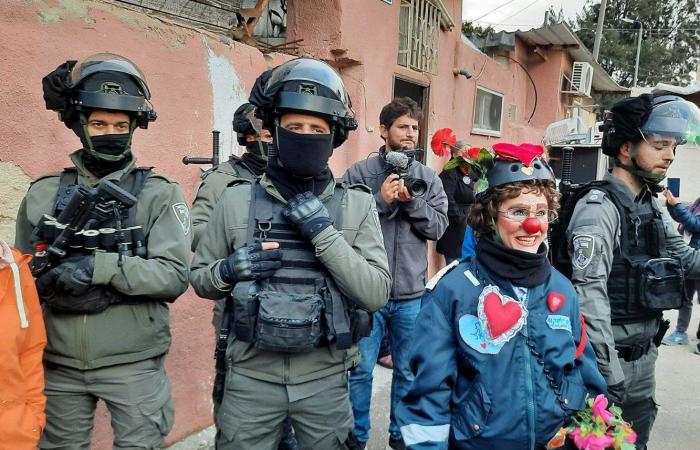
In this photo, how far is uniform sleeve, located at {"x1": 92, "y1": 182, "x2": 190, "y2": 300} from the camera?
2.06 metres

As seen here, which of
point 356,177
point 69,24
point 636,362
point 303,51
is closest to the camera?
point 636,362

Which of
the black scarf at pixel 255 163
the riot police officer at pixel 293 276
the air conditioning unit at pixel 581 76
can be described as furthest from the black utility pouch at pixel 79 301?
the air conditioning unit at pixel 581 76

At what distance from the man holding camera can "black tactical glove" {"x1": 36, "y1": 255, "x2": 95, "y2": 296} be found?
1675 millimetres

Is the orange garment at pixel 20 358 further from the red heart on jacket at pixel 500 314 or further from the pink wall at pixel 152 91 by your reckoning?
the red heart on jacket at pixel 500 314

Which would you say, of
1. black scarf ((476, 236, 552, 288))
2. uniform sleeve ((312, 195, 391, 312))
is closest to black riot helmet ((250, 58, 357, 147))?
uniform sleeve ((312, 195, 391, 312))

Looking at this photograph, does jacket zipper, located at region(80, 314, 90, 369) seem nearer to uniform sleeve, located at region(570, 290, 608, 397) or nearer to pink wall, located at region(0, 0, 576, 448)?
pink wall, located at region(0, 0, 576, 448)

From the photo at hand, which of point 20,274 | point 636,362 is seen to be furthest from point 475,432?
point 20,274

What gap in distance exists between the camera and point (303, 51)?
462cm

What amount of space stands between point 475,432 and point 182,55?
2780 millimetres

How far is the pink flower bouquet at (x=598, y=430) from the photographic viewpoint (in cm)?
175

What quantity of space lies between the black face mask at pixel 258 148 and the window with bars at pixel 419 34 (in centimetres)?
336

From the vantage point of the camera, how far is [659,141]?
8.16 ft

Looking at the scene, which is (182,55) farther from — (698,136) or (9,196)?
(698,136)

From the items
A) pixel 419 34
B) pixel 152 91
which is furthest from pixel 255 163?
pixel 419 34
